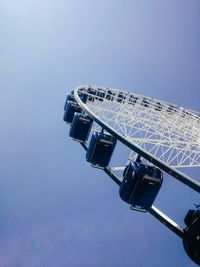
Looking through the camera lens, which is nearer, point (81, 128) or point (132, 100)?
point (81, 128)

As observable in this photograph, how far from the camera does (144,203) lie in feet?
20.8

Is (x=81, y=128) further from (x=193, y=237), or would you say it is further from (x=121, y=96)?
(x=121, y=96)

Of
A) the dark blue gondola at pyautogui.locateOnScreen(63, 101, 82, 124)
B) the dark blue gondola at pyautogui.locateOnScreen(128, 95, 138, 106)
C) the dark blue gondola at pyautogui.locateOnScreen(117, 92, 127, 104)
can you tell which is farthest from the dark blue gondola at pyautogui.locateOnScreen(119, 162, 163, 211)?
the dark blue gondola at pyautogui.locateOnScreen(128, 95, 138, 106)

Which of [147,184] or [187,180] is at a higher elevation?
[187,180]

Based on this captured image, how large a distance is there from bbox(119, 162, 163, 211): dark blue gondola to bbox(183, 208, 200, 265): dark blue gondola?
4.10ft

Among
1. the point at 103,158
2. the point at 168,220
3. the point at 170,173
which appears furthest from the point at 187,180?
the point at 103,158

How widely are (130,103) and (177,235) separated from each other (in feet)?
54.4

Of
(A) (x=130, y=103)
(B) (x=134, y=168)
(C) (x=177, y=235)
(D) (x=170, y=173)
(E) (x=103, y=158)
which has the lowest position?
(A) (x=130, y=103)

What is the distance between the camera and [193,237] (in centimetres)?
494

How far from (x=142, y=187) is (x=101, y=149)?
106 inches

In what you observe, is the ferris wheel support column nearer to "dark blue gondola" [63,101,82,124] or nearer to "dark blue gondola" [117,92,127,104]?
"dark blue gondola" [63,101,82,124]

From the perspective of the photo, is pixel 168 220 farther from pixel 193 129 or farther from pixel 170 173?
pixel 193 129

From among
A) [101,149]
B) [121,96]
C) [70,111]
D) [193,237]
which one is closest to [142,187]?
[193,237]

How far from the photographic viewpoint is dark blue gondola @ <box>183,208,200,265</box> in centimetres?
488
